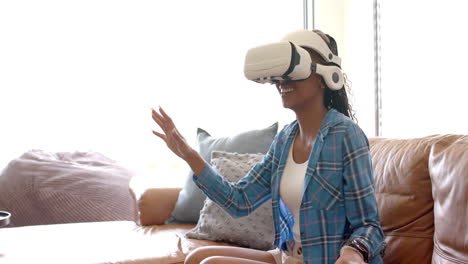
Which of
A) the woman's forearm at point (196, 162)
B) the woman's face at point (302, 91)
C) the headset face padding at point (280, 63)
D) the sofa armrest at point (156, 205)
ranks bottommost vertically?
the sofa armrest at point (156, 205)

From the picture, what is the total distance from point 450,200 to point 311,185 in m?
0.38

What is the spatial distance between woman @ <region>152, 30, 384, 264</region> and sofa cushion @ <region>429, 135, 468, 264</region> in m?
0.20

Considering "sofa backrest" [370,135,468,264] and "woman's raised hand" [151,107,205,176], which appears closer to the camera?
"sofa backrest" [370,135,468,264]

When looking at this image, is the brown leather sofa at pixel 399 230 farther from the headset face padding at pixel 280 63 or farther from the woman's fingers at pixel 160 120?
the woman's fingers at pixel 160 120

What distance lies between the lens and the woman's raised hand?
1.48m

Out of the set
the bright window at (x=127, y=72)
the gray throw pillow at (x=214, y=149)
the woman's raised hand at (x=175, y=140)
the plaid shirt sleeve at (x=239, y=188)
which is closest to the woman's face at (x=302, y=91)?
the plaid shirt sleeve at (x=239, y=188)

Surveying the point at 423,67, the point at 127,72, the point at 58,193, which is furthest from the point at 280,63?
the point at 127,72

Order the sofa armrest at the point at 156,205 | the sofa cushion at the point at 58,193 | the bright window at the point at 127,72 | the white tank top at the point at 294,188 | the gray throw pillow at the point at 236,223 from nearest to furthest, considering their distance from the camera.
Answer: the white tank top at the point at 294,188
the gray throw pillow at the point at 236,223
the sofa armrest at the point at 156,205
the sofa cushion at the point at 58,193
the bright window at the point at 127,72

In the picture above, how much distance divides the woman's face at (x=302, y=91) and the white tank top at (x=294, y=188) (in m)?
0.18

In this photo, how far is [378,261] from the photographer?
1.36 m

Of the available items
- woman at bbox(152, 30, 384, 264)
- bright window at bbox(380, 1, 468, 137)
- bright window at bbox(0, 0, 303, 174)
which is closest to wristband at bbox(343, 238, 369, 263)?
woman at bbox(152, 30, 384, 264)

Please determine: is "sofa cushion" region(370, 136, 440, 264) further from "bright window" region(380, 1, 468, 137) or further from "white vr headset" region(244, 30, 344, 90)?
"bright window" region(380, 1, 468, 137)

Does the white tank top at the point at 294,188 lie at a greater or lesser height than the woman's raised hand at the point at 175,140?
lesser

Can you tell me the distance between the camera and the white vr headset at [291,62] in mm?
1390
